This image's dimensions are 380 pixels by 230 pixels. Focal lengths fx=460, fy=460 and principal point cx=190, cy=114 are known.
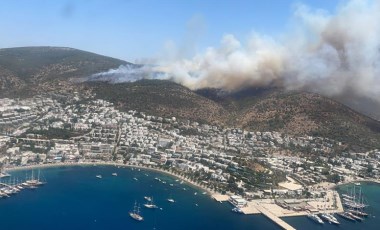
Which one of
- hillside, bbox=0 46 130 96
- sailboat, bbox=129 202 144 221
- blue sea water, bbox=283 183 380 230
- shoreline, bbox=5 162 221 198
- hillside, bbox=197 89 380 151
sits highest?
hillside, bbox=0 46 130 96

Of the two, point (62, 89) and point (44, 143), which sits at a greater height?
point (62, 89)

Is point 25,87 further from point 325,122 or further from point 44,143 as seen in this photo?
point 325,122

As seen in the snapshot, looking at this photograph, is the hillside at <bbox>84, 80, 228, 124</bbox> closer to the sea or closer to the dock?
the sea

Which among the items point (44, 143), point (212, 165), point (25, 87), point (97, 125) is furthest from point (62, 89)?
point (212, 165)

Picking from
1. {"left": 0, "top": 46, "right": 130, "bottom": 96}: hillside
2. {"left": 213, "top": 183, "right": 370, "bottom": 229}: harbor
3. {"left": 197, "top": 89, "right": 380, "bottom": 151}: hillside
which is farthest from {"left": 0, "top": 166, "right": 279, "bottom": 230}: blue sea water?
{"left": 0, "top": 46, "right": 130, "bottom": 96}: hillside


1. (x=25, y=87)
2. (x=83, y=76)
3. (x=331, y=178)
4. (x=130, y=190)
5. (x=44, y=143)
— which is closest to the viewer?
(x=130, y=190)

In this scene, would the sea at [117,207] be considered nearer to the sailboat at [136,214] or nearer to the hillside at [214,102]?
the sailboat at [136,214]

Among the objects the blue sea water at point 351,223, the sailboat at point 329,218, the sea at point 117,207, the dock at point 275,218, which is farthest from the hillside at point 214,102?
the dock at point 275,218
